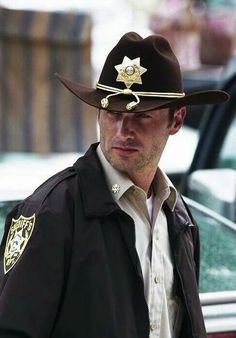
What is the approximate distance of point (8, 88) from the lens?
8.77m

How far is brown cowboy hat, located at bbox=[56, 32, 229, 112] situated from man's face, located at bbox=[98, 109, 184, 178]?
0.11 feet

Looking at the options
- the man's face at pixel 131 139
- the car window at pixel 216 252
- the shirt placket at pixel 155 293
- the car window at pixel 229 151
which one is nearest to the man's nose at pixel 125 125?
the man's face at pixel 131 139

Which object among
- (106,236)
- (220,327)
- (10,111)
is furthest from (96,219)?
(10,111)

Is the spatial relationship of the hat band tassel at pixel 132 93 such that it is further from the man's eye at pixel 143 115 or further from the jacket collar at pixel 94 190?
the jacket collar at pixel 94 190

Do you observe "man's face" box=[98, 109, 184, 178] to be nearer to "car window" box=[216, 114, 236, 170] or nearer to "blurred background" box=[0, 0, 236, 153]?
"car window" box=[216, 114, 236, 170]

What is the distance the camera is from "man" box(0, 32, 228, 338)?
2.35 m

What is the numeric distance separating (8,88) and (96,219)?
6.47 metres

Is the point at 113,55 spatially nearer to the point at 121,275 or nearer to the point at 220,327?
the point at 121,275

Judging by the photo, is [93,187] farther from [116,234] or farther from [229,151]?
[229,151]

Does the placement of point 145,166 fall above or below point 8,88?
above

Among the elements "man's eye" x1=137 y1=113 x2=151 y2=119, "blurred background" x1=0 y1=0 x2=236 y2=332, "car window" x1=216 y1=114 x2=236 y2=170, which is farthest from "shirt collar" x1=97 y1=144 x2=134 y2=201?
→ "car window" x1=216 y1=114 x2=236 y2=170

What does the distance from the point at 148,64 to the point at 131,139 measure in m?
0.20

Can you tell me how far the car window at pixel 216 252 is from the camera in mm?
3377

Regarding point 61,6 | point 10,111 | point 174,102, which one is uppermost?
point 174,102
